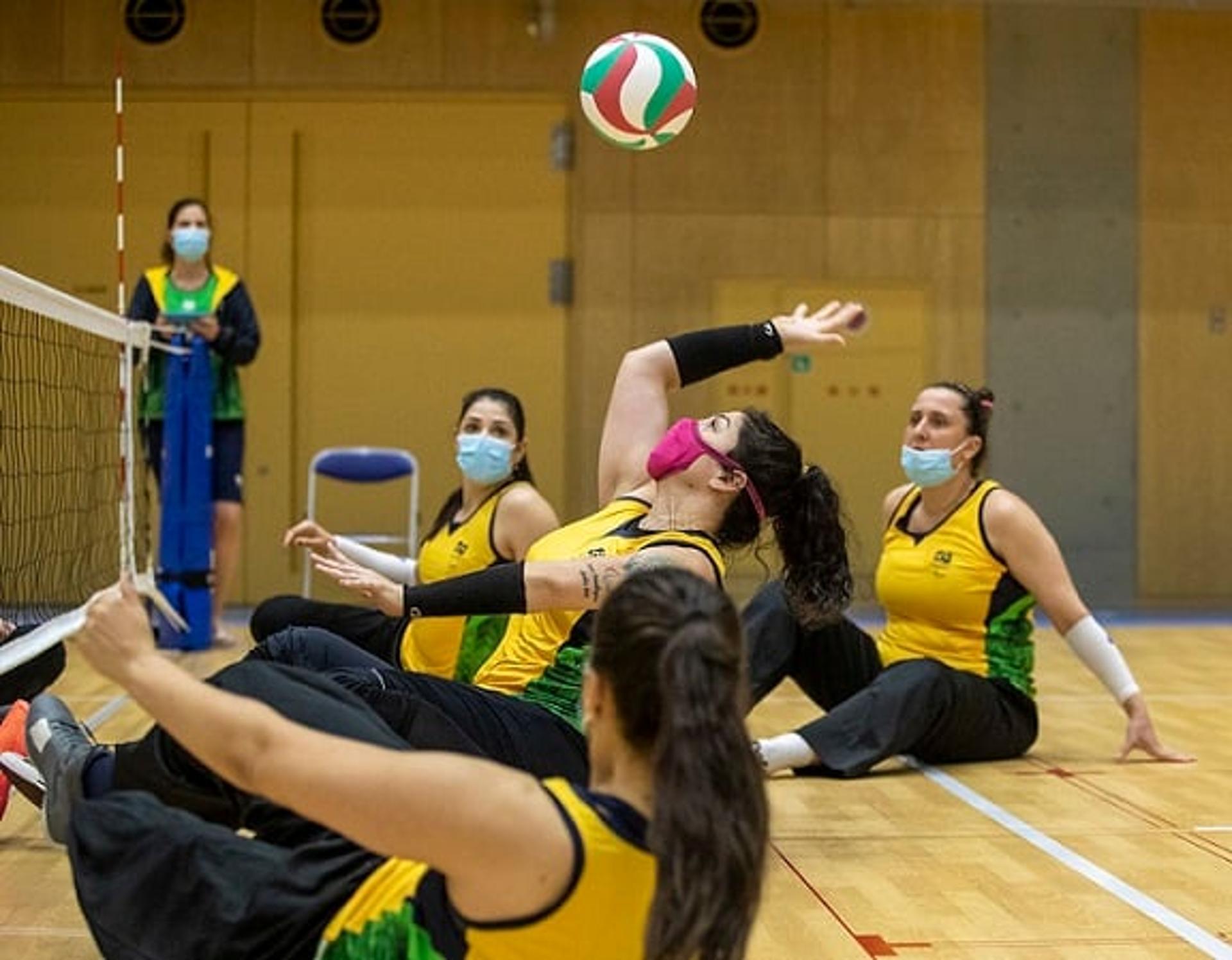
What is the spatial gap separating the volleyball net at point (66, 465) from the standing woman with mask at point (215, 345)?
16 centimetres

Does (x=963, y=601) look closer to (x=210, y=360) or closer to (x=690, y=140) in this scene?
(x=210, y=360)

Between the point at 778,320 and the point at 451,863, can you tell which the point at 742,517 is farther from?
the point at 451,863

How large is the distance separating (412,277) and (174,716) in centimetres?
860

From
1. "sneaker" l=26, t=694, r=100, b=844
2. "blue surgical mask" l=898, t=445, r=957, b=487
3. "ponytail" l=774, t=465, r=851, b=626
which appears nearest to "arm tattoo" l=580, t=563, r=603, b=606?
"ponytail" l=774, t=465, r=851, b=626

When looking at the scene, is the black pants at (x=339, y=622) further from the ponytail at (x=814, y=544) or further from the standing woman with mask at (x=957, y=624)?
the ponytail at (x=814, y=544)

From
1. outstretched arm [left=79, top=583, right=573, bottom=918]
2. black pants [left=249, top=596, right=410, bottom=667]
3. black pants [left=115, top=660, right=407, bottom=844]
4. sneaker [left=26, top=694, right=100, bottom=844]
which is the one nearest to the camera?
outstretched arm [left=79, top=583, right=573, bottom=918]

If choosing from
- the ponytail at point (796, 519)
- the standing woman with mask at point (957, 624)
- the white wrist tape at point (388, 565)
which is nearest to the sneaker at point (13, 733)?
the ponytail at point (796, 519)

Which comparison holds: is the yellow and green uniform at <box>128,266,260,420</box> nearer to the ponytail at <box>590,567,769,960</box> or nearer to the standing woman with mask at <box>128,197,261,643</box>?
the standing woman with mask at <box>128,197,261,643</box>

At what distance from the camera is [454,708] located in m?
3.23

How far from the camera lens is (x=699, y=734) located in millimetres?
1877

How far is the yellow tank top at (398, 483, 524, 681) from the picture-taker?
4570 mm

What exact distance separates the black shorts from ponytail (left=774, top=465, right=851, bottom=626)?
4.82 meters

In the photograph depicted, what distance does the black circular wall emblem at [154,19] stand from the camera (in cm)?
1025

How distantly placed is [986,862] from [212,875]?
2.07 m
